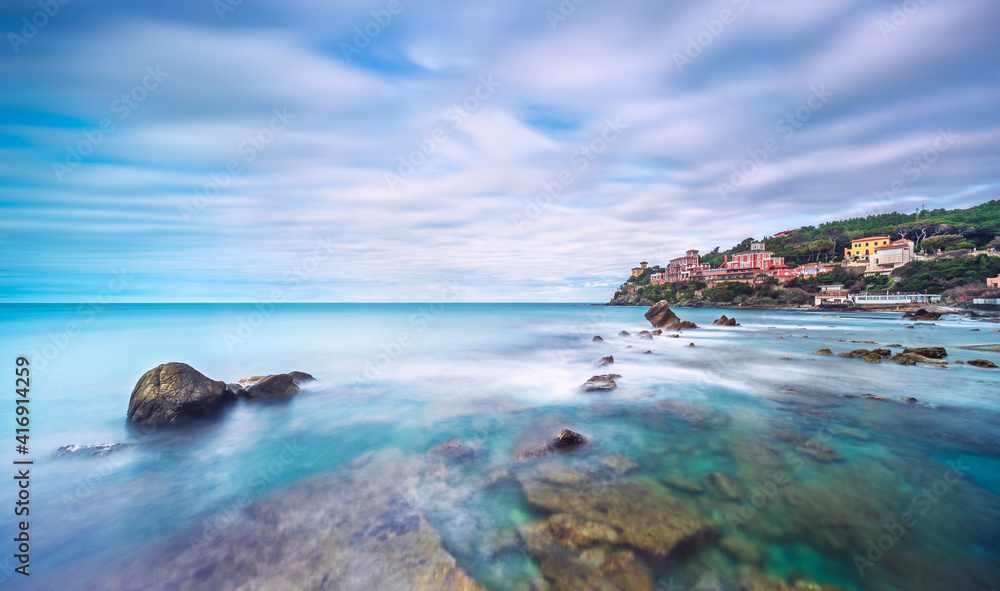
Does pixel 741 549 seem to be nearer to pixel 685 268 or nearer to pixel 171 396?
pixel 171 396

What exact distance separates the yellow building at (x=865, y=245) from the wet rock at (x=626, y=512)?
123104 mm

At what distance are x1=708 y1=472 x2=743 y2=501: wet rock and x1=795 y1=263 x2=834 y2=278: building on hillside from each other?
372 feet

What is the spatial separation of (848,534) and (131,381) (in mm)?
24603

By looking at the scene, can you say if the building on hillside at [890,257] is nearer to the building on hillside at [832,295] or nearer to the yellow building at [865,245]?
the yellow building at [865,245]

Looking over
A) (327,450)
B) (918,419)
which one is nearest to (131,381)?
(327,450)

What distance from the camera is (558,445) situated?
8492 millimetres

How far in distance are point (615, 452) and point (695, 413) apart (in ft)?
14.1

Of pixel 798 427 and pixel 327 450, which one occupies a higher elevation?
pixel 327 450

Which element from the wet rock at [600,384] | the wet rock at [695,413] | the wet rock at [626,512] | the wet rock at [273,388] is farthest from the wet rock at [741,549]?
the wet rock at [273,388]

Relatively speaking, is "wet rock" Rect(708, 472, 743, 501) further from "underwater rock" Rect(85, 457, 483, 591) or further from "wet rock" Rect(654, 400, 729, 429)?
"underwater rock" Rect(85, 457, 483, 591)

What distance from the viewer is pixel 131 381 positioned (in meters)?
16.3

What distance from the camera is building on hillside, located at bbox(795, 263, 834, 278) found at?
9153cm

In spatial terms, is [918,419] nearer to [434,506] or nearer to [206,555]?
[434,506]

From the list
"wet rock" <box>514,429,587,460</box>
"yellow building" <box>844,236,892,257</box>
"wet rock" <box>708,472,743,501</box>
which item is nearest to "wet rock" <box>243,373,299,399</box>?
"wet rock" <box>514,429,587,460</box>
